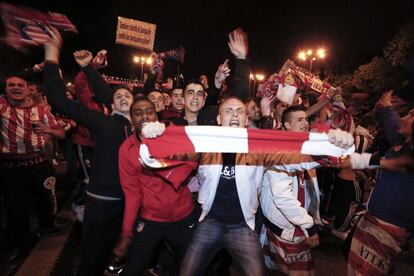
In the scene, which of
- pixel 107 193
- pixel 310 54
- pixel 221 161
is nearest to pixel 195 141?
pixel 221 161

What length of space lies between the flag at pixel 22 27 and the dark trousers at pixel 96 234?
72.6 inches

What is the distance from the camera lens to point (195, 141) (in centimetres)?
307

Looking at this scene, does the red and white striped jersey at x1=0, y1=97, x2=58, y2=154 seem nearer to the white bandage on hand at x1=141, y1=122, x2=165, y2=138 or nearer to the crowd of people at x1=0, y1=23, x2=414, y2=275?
the crowd of people at x1=0, y1=23, x2=414, y2=275

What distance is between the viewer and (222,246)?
3361mm

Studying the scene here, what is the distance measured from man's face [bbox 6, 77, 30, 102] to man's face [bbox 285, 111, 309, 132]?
13.1ft

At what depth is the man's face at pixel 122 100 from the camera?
13.8 ft

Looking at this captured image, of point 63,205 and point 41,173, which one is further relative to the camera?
point 63,205

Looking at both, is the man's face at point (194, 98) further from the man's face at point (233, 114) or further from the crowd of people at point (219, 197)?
the man's face at point (233, 114)

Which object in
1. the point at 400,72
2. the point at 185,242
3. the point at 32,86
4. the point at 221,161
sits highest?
the point at 400,72

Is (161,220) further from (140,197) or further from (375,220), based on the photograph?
(375,220)

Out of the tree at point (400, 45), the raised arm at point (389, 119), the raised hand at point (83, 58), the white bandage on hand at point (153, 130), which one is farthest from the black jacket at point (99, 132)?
the tree at point (400, 45)

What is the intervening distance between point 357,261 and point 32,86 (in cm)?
682

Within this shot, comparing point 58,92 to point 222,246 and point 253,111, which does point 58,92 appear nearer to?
point 222,246

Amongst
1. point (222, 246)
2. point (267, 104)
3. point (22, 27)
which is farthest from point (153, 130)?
point (267, 104)
